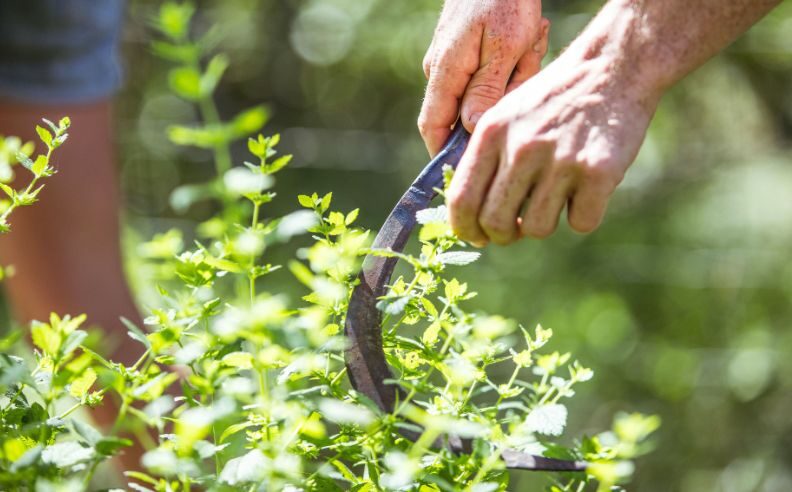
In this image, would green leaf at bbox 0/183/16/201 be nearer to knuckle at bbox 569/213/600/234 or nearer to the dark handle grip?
the dark handle grip

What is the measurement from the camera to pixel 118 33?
2328 millimetres

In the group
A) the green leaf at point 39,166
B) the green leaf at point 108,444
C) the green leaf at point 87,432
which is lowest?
the green leaf at point 108,444

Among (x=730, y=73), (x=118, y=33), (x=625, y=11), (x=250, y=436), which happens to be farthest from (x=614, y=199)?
(x=250, y=436)

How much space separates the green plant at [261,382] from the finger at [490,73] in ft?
1.13

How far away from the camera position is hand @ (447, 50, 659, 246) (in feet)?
3.51

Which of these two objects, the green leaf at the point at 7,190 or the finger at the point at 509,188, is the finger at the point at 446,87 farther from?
the green leaf at the point at 7,190

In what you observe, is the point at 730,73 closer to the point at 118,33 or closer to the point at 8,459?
the point at 118,33

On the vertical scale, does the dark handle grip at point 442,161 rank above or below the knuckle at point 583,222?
above

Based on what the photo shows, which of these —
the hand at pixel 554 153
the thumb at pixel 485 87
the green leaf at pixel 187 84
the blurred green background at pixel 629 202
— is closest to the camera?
the green leaf at pixel 187 84

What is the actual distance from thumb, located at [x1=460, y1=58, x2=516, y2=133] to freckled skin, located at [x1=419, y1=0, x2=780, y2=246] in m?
0.18

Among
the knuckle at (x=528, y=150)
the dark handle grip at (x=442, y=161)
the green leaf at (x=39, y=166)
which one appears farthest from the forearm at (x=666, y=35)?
the green leaf at (x=39, y=166)

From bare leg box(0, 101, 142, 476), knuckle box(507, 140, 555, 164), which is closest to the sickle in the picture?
knuckle box(507, 140, 555, 164)

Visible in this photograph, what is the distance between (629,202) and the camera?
4277mm

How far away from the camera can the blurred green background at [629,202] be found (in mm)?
3793
